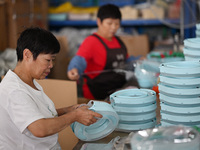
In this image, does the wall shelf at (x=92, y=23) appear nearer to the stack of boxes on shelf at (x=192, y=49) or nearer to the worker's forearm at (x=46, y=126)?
the stack of boxes on shelf at (x=192, y=49)

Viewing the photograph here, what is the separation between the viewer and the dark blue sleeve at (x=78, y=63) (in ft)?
8.94

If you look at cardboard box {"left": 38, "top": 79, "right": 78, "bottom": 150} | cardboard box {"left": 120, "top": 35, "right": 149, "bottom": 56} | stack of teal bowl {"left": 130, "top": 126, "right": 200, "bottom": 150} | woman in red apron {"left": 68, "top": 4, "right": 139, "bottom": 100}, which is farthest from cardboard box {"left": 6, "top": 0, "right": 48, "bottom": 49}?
stack of teal bowl {"left": 130, "top": 126, "right": 200, "bottom": 150}

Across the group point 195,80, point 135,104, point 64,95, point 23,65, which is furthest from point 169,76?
point 64,95

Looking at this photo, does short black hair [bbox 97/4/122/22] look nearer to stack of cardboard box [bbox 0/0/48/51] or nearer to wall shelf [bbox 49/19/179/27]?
stack of cardboard box [bbox 0/0/48/51]

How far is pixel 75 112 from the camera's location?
1.56 m

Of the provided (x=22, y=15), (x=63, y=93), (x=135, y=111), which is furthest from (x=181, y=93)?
(x=22, y=15)

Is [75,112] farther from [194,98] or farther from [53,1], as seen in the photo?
[53,1]

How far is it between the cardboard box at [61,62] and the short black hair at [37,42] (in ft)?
10.7

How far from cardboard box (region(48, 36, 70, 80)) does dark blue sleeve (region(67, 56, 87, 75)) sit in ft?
6.51

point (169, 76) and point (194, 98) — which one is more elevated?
point (169, 76)

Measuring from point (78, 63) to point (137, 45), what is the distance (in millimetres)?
2276

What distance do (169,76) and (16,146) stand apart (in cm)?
83

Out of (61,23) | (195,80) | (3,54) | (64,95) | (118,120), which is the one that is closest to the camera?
(195,80)

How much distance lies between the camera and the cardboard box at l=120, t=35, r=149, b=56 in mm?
4906
